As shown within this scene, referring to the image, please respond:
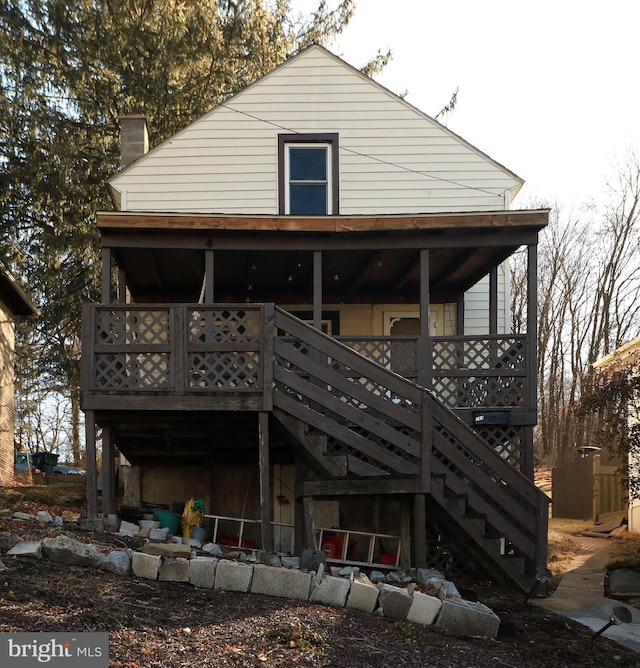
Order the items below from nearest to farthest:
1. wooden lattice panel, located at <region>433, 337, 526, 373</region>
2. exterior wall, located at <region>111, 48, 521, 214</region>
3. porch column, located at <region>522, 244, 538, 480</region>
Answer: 1. porch column, located at <region>522, 244, 538, 480</region>
2. wooden lattice panel, located at <region>433, 337, 526, 373</region>
3. exterior wall, located at <region>111, 48, 521, 214</region>

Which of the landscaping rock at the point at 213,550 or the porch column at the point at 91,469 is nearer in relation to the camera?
the landscaping rock at the point at 213,550

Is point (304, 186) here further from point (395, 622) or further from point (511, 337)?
point (395, 622)

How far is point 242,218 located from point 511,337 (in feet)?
14.1

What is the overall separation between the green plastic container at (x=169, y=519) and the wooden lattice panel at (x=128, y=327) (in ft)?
8.95

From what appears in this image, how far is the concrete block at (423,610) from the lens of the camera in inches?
357

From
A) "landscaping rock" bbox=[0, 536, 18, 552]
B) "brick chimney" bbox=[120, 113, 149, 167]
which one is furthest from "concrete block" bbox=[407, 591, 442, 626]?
"brick chimney" bbox=[120, 113, 149, 167]

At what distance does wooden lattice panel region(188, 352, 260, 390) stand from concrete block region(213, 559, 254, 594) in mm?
3138

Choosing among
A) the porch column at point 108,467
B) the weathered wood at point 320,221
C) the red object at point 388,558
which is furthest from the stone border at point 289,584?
the weathered wood at point 320,221

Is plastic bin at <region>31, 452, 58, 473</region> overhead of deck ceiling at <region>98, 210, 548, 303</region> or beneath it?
beneath

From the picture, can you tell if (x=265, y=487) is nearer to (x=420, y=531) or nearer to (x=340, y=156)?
(x=420, y=531)

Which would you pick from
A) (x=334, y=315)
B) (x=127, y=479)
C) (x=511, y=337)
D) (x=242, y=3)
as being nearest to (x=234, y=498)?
(x=127, y=479)

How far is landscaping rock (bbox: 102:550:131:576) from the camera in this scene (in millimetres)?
9336

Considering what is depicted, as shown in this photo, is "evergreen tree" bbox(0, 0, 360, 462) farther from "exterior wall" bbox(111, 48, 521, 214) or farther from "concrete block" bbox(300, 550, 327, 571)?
"concrete block" bbox(300, 550, 327, 571)

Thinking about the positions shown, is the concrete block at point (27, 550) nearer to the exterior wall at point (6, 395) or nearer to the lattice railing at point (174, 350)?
the lattice railing at point (174, 350)
